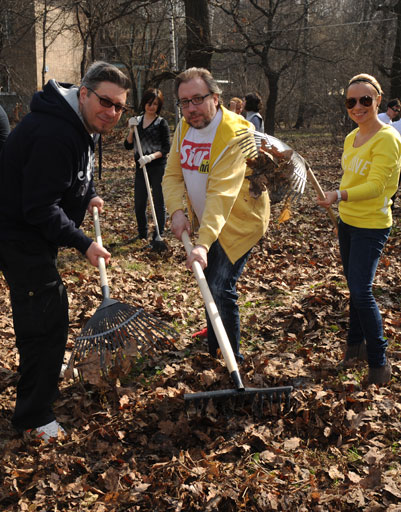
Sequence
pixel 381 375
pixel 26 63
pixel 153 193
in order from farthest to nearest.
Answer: pixel 26 63
pixel 153 193
pixel 381 375

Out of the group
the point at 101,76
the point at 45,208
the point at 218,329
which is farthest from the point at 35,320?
the point at 101,76

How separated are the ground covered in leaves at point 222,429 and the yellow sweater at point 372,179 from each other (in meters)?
1.31

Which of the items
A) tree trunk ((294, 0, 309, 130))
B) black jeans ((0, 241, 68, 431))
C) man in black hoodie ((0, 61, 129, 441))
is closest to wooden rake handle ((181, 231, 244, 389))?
Answer: man in black hoodie ((0, 61, 129, 441))

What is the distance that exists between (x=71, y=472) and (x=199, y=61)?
12.4 metres

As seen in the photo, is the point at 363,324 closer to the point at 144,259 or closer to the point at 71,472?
the point at 71,472

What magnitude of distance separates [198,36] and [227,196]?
1133cm

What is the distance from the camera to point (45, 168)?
112 inches

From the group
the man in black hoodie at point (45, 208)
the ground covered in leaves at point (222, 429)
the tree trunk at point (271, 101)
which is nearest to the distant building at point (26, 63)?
the tree trunk at point (271, 101)

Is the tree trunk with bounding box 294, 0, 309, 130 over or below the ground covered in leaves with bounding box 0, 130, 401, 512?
over

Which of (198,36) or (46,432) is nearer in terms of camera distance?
(46,432)

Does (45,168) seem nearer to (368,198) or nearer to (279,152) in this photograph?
(279,152)

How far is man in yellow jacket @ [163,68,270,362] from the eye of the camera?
3418 millimetres

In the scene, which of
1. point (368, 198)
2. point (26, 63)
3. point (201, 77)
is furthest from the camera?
point (26, 63)

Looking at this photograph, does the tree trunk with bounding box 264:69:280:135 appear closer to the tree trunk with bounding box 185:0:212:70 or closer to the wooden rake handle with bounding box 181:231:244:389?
the tree trunk with bounding box 185:0:212:70
